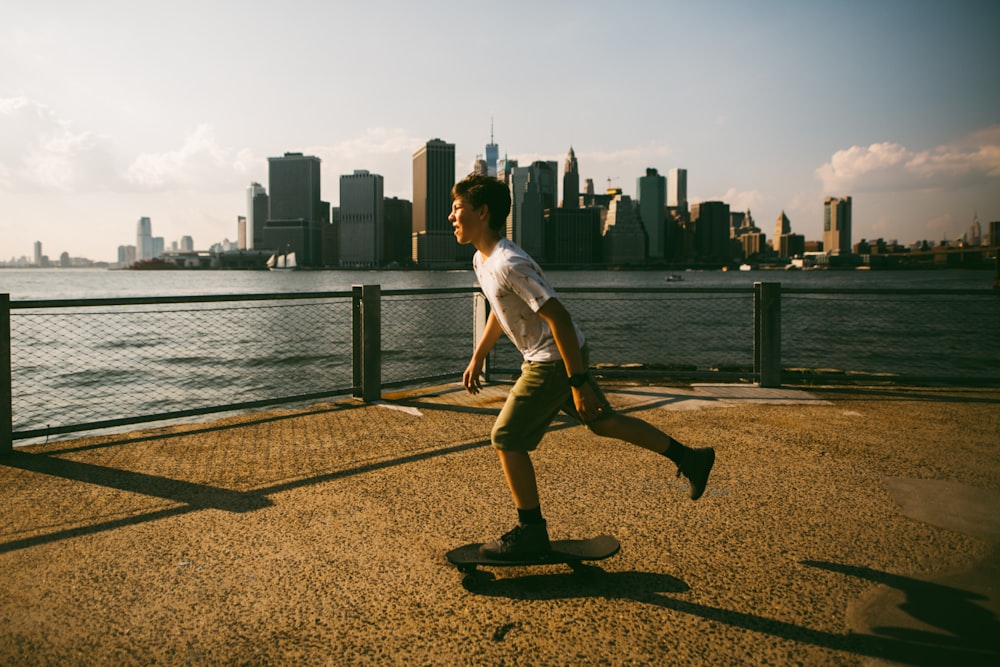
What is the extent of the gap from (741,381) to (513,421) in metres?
6.33

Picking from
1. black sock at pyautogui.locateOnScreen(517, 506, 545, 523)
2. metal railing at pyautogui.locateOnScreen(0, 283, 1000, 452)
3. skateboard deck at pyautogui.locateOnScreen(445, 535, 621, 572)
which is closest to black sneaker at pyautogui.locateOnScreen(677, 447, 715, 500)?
skateboard deck at pyautogui.locateOnScreen(445, 535, 621, 572)

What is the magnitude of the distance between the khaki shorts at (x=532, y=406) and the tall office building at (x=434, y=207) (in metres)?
136

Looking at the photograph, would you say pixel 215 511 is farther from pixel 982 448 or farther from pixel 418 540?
pixel 982 448

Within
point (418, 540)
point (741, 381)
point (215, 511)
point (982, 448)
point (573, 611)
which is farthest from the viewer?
point (741, 381)

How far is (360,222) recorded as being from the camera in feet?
552

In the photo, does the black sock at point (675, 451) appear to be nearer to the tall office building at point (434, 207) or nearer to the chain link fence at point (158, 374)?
the chain link fence at point (158, 374)

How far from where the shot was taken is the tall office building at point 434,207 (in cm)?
14125

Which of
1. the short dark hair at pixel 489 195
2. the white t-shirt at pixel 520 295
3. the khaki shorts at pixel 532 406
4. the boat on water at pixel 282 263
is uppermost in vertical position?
the boat on water at pixel 282 263

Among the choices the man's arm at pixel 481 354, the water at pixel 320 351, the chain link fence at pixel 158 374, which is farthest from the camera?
the water at pixel 320 351

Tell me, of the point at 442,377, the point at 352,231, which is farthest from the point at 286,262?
the point at 442,377

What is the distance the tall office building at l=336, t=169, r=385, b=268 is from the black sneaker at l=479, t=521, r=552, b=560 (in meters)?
160

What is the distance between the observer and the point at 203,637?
2.49m

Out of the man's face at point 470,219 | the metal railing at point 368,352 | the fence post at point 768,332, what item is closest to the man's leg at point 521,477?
the man's face at point 470,219

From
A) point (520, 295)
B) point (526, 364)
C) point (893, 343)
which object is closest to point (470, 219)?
point (520, 295)
